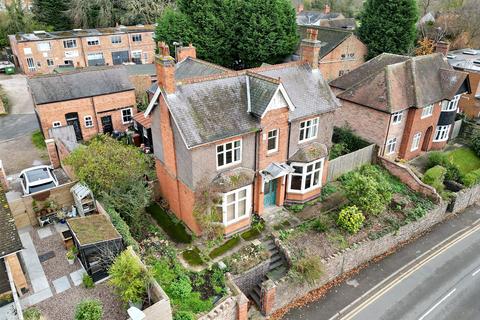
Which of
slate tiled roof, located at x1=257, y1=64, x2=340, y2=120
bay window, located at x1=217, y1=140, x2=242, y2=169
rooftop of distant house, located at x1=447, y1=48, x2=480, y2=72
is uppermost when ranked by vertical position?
slate tiled roof, located at x1=257, y1=64, x2=340, y2=120

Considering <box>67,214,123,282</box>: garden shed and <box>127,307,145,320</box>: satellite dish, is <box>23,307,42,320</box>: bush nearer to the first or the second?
<box>67,214,123,282</box>: garden shed

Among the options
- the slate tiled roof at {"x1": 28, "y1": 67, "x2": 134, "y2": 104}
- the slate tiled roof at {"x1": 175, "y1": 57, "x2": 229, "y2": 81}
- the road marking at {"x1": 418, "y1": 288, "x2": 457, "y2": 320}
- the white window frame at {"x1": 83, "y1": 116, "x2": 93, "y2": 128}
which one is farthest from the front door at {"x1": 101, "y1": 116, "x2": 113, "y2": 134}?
the road marking at {"x1": 418, "y1": 288, "x2": 457, "y2": 320}

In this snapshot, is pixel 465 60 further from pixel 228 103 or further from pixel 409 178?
pixel 228 103

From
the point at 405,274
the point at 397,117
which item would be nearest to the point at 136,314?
the point at 405,274

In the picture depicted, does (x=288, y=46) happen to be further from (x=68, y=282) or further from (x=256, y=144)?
(x=68, y=282)

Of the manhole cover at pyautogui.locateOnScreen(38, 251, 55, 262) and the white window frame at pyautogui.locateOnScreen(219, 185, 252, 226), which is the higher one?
the white window frame at pyautogui.locateOnScreen(219, 185, 252, 226)

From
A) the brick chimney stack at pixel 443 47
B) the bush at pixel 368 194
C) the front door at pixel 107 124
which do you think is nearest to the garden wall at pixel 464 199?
the bush at pixel 368 194
